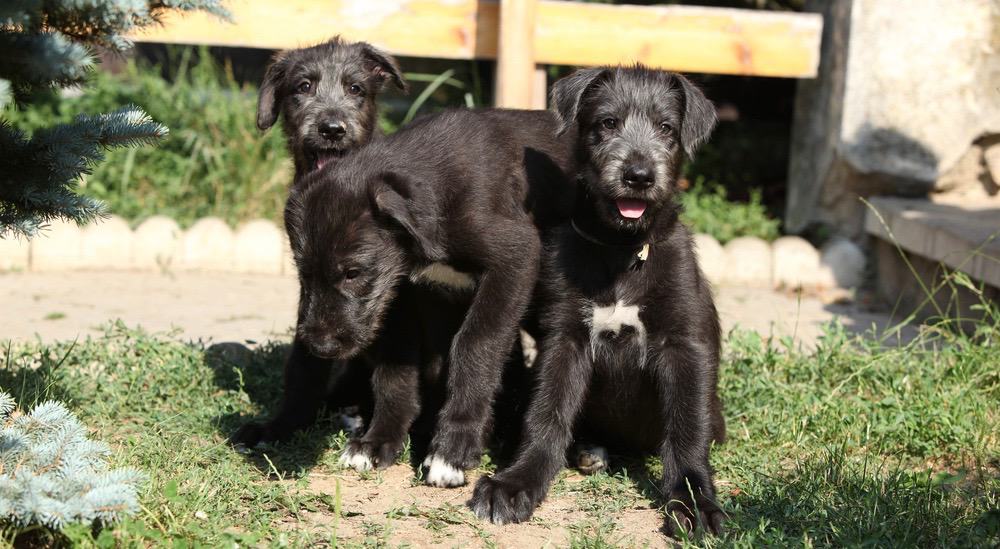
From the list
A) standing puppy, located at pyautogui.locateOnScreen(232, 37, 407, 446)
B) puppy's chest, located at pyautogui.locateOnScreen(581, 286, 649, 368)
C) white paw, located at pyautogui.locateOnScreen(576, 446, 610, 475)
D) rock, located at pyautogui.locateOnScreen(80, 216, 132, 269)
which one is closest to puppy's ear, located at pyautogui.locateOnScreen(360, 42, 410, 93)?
standing puppy, located at pyautogui.locateOnScreen(232, 37, 407, 446)

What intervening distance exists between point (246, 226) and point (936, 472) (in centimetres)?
510

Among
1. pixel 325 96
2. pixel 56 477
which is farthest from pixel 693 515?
pixel 325 96

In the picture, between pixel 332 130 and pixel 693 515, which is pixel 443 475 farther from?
pixel 332 130

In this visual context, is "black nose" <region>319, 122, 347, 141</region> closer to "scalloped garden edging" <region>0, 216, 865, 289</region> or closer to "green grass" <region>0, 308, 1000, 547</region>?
"green grass" <region>0, 308, 1000, 547</region>

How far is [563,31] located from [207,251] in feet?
9.54

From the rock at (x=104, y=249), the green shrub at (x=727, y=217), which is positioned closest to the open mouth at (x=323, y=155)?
the rock at (x=104, y=249)

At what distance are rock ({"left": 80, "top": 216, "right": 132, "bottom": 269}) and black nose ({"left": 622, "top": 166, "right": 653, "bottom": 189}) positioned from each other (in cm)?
477

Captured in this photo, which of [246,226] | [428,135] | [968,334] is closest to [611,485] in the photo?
[428,135]

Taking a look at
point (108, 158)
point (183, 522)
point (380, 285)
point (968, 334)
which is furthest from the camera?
point (108, 158)

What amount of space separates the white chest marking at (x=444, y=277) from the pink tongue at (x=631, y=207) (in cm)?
62

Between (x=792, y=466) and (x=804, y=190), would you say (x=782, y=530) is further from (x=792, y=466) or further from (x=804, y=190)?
(x=804, y=190)

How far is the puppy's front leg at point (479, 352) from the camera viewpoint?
3.93 metres

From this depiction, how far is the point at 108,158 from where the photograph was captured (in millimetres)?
8461

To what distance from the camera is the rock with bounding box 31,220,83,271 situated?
7359mm
